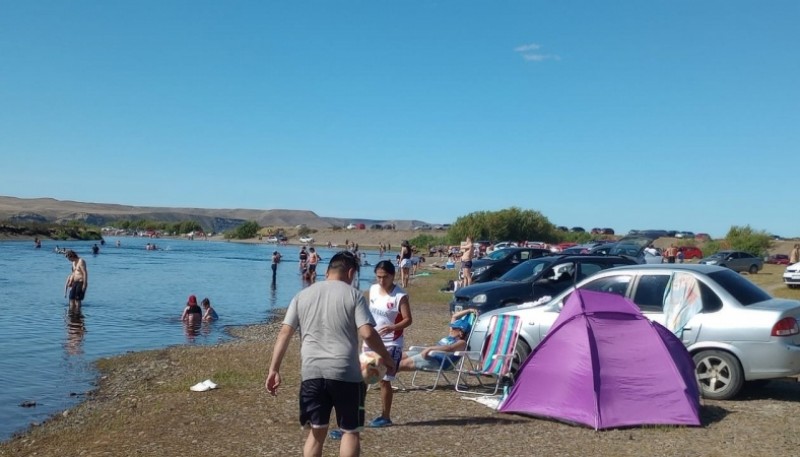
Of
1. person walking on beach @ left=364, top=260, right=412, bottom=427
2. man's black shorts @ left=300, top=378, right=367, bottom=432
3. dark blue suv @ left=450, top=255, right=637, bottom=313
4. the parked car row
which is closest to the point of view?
man's black shorts @ left=300, top=378, right=367, bottom=432

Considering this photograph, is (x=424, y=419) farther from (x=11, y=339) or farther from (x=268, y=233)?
(x=268, y=233)

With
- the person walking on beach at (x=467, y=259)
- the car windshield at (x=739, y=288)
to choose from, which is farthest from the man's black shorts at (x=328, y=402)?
the person walking on beach at (x=467, y=259)

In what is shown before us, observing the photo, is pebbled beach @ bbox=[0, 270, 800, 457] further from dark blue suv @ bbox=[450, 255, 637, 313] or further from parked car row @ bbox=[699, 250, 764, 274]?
parked car row @ bbox=[699, 250, 764, 274]

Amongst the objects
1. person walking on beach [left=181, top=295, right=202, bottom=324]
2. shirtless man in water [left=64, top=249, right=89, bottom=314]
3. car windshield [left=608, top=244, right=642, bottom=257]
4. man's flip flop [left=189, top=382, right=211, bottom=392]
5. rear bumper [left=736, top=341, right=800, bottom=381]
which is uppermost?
car windshield [left=608, top=244, right=642, bottom=257]

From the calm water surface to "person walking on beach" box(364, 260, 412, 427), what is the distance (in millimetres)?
5101

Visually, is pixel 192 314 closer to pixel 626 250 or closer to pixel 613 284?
pixel 613 284

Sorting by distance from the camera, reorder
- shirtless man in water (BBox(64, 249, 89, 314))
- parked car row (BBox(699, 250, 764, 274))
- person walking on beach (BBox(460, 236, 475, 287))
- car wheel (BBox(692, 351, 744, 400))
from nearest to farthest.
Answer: car wheel (BBox(692, 351, 744, 400)), shirtless man in water (BBox(64, 249, 89, 314)), person walking on beach (BBox(460, 236, 475, 287)), parked car row (BBox(699, 250, 764, 274))

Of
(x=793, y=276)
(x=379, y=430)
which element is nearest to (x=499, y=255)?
(x=793, y=276)

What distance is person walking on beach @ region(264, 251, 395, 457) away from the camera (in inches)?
217

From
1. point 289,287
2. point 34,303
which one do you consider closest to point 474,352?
point 34,303

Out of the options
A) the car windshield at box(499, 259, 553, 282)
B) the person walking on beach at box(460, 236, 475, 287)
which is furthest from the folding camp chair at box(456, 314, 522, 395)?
the person walking on beach at box(460, 236, 475, 287)

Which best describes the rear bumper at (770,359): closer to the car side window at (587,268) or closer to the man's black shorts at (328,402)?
the man's black shorts at (328,402)

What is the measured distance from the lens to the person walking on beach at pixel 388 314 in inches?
314

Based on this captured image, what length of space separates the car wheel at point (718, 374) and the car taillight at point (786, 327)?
1.84ft
